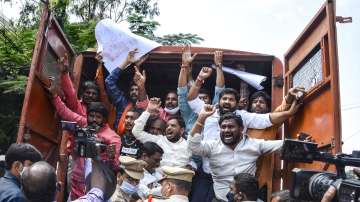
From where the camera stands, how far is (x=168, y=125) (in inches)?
179

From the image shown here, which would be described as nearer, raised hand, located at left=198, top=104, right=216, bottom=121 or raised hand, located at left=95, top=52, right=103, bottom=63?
raised hand, located at left=198, top=104, right=216, bottom=121

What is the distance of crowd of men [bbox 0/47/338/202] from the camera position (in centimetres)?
354

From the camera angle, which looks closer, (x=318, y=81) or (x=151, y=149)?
(x=318, y=81)

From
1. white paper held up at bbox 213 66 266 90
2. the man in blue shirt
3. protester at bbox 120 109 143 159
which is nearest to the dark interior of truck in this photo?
white paper held up at bbox 213 66 266 90

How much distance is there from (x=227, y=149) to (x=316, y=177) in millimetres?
1691

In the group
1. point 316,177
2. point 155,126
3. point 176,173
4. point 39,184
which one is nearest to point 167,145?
point 155,126

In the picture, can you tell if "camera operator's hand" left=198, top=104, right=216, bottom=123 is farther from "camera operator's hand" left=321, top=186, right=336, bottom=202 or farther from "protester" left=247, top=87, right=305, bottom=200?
"camera operator's hand" left=321, top=186, right=336, bottom=202

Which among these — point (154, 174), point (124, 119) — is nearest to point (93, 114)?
point (124, 119)

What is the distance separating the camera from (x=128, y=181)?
381 centimetres

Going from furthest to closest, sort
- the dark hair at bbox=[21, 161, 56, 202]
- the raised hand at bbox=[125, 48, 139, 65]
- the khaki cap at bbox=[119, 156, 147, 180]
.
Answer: the raised hand at bbox=[125, 48, 139, 65]
the khaki cap at bbox=[119, 156, 147, 180]
the dark hair at bbox=[21, 161, 56, 202]

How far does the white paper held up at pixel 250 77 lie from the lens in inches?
197

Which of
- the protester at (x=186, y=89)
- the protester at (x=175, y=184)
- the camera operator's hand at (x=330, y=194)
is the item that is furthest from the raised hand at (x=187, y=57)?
the camera operator's hand at (x=330, y=194)

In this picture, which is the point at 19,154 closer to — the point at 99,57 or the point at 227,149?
the point at 227,149

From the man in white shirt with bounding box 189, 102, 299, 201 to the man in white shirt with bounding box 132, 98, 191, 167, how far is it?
22 centimetres
